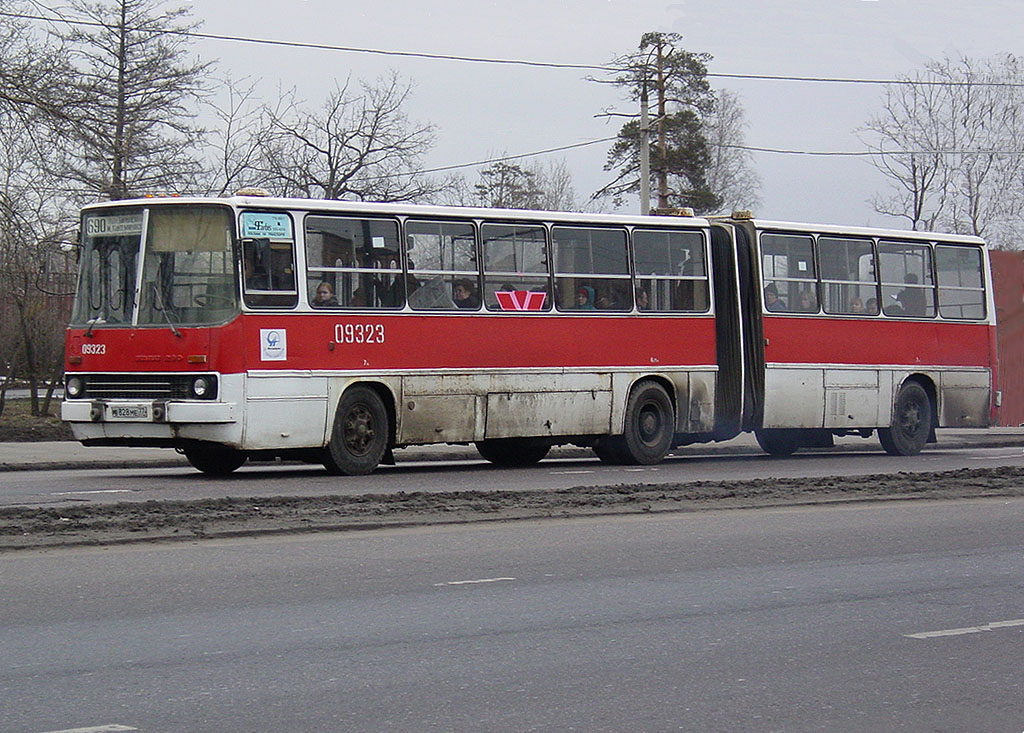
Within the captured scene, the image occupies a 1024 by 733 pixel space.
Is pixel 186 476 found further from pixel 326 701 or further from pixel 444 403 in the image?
pixel 326 701

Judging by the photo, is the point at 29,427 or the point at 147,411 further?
the point at 29,427

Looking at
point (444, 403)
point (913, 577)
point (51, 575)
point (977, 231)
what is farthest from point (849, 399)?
point (977, 231)

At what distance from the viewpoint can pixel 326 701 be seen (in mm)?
6328

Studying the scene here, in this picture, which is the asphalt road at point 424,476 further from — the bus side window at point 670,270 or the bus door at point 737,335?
the bus side window at point 670,270

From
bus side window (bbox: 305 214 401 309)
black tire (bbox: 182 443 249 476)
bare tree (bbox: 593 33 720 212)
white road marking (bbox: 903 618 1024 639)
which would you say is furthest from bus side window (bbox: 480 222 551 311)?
bare tree (bbox: 593 33 720 212)

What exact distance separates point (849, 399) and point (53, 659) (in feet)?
57.0

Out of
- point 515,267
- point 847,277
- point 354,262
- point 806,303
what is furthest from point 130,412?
point 847,277

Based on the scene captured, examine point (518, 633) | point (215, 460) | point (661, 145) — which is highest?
point (661, 145)

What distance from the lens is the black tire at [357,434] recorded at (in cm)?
1744

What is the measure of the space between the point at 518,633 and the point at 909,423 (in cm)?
1710

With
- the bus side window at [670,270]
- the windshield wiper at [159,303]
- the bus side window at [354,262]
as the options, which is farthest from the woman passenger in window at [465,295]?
the windshield wiper at [159,303]

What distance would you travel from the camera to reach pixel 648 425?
68.3 ft

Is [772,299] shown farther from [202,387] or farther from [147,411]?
[147,411]

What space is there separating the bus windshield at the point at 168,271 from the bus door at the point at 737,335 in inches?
303
